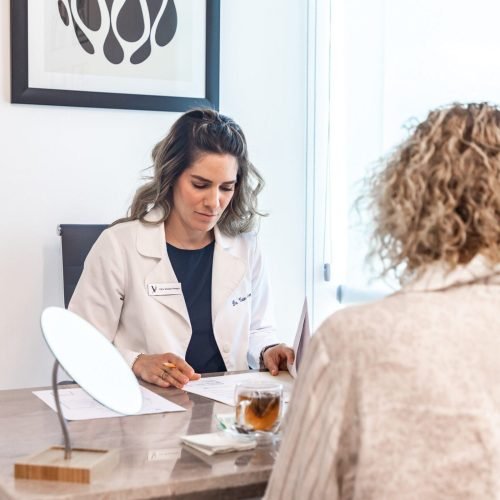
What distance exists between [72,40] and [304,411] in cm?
234

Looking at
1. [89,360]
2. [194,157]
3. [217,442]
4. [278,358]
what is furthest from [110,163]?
[217,442]

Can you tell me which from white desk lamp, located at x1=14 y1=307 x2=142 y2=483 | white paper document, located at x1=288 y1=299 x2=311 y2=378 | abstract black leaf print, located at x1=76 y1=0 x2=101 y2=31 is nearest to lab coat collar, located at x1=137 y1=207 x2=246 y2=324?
white paper document, located at x1=288 y1=299 x2=311 y2=378

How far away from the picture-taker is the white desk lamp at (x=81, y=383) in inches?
58.4

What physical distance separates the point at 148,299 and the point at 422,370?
1.54 meters

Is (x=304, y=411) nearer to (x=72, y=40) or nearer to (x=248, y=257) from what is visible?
(x=248, y=257)

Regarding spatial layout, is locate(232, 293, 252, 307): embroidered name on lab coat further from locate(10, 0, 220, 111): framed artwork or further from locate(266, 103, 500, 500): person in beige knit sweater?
locate(266, 103, 500, 500): person in beige knit sweater

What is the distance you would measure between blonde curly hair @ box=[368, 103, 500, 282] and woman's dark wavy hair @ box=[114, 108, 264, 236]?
1429 millimetres

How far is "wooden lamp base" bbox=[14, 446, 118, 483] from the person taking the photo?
1.47m

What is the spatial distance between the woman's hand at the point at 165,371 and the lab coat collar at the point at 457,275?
1056 mm

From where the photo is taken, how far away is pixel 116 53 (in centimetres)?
333

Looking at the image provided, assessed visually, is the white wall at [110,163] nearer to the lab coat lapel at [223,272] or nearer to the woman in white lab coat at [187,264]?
the woman in white lab coat at [187,264]

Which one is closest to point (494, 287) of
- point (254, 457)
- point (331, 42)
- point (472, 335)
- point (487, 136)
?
point (472, 335)

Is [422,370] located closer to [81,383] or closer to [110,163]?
[81,383]

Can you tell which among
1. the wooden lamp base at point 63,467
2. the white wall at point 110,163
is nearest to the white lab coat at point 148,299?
the white wall at point 110,163
